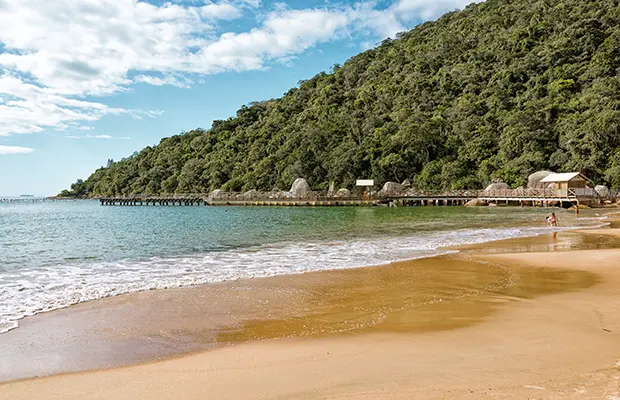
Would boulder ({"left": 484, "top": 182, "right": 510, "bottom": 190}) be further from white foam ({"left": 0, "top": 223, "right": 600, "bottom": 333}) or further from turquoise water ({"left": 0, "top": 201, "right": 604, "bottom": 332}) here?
white foam ({"left": 0, "top": 223, "right": 600, "bottom": 333})

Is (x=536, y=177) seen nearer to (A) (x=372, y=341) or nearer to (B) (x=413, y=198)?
(B) (x=413, y=198)

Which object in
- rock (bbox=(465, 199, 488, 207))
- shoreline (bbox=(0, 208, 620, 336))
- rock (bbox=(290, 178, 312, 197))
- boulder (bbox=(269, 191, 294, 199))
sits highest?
rock (bbox=(290, 178, 312, 197))

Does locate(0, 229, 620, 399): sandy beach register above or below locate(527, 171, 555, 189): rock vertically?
below

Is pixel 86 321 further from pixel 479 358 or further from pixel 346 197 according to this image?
pixel 346 197

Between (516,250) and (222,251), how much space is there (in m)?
11.5

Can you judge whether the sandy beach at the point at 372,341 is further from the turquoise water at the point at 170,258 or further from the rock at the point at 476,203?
the rock at the point at 476,203

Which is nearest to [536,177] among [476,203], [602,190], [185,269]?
[602,190]

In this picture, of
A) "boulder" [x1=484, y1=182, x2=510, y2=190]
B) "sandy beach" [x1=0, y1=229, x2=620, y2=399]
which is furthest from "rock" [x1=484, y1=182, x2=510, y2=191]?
"sandy beach" [x1=0, y1=229, x2=620, y2=399]

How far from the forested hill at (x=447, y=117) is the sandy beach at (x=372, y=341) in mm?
57001

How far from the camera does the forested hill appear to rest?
6612 cm

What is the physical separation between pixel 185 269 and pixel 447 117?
8118 cm

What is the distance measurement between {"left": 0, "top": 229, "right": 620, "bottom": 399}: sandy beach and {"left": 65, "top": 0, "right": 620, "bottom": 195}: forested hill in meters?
57.0

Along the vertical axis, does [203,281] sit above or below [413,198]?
below

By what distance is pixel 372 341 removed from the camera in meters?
6.54
